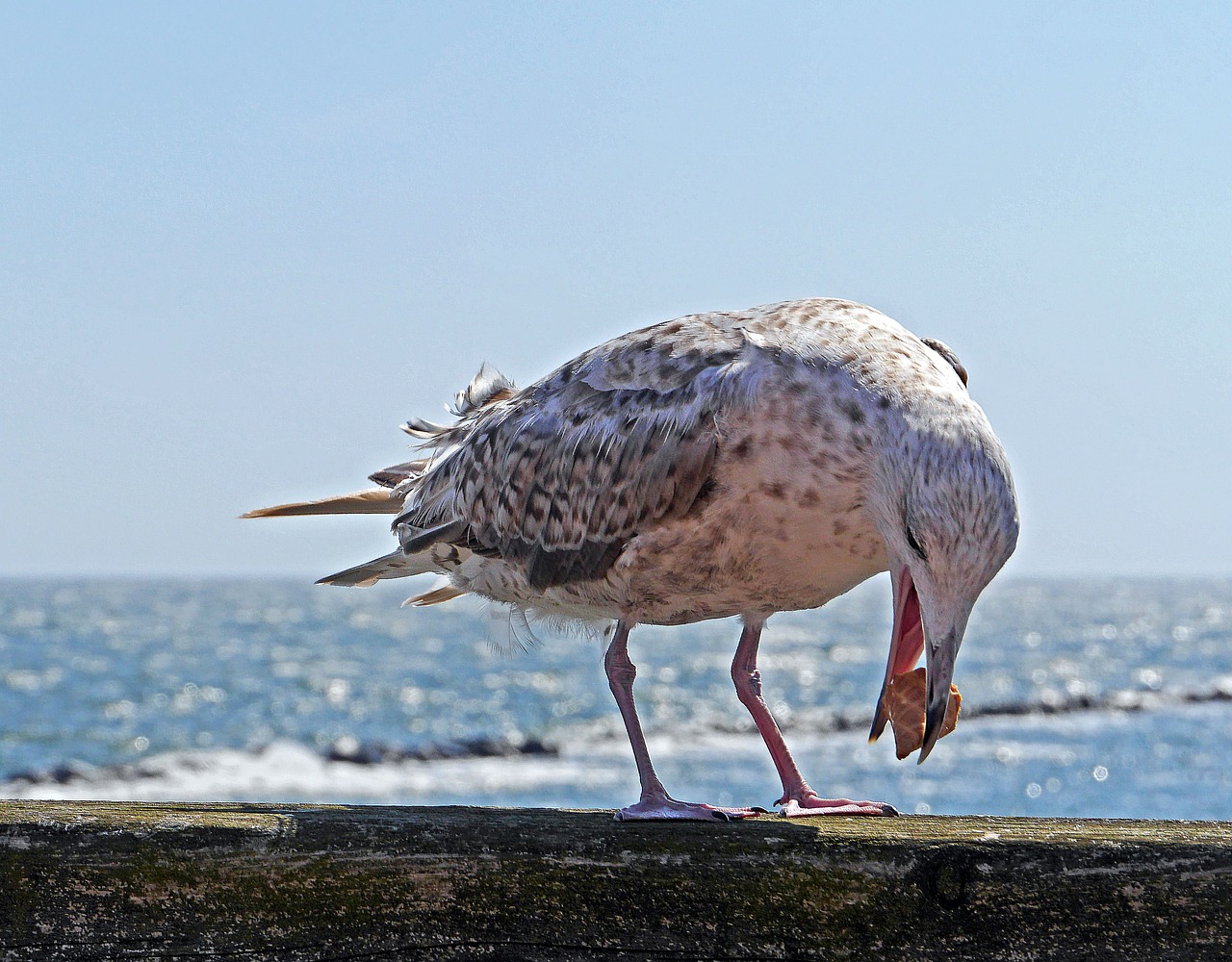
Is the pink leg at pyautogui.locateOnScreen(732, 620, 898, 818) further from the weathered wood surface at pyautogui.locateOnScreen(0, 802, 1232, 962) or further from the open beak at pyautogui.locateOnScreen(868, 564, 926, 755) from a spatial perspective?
the weathered wood surface at pyautogui.locateOnScreen(0, 802, 1232, 962)

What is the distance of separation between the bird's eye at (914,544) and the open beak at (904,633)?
0.07 metres

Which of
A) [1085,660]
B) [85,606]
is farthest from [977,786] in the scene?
[85,606]

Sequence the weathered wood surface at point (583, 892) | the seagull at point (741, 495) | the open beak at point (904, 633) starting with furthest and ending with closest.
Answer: the open beak at point (904, 633) → the seagull at point (741, 495) → the weathered wood surface at point (583, 892)

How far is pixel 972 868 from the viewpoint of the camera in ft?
7.25

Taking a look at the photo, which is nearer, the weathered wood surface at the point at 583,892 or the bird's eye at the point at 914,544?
the weathered wood surface at the point at 583,892

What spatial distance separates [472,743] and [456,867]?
27.4 m

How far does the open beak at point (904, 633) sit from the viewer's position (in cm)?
346

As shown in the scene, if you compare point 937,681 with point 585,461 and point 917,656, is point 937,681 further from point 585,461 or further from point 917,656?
point 585,461

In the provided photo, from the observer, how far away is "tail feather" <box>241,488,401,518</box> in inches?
202

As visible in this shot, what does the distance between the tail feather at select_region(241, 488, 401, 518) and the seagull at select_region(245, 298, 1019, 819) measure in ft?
0.06

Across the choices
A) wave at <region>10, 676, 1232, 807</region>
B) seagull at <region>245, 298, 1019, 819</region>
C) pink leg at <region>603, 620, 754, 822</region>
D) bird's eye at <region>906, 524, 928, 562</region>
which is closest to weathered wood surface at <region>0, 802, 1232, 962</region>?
pink leg at <region>603, 620, 754, 822</region>

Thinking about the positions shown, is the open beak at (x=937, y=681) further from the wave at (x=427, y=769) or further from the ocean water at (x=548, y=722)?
the wave at (x=427, y=769)

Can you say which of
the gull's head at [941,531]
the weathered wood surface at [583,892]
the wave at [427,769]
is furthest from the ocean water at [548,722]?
the weathered wood surface at [583,892]

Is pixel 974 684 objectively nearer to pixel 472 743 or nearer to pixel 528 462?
pixel 472 743
